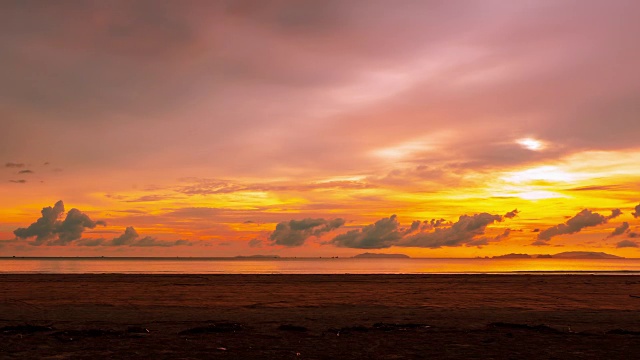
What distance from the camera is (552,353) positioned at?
1526 centimetres

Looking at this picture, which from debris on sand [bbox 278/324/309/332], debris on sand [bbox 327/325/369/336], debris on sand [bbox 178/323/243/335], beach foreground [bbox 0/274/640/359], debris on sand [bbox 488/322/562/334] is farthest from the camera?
debris on sand [bbox 278/324/309/332]

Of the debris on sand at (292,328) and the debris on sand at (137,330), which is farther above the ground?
the debris on sand at (292,328)

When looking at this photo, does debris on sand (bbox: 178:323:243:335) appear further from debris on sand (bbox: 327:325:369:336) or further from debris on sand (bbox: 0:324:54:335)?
debris on sand (bbox: 0:324:54:335)

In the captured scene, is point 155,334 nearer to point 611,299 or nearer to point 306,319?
point 306,319

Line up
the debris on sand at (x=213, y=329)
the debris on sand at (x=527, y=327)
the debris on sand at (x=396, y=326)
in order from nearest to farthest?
the debris on sand at (x=213, y=329) < the debris on sand at (x=527, y=327) < the debris on sand at (x=396, y=326)

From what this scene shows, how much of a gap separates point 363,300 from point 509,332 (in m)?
13.8

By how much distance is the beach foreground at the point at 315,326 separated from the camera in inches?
607

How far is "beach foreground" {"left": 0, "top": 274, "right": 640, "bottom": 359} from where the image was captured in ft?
50.6

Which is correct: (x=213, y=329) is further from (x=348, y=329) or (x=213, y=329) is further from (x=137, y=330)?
(x=348, y=329)

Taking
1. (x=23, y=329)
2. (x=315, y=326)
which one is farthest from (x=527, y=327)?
(x=23, y=329)

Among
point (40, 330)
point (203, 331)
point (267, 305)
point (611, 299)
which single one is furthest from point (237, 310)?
point (611, 299)

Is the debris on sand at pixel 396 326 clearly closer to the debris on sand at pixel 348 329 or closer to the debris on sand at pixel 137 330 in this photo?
the debris on sand at pixel 348 329

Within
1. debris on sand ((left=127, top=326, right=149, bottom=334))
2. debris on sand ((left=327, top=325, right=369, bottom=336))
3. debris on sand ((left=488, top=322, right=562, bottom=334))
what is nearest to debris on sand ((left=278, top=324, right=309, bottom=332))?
debris on sand ((left=327, top=325, right=369, bottom=336))

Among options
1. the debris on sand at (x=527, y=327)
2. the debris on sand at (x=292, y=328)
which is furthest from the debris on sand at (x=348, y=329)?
the debris on sand at (x=527, y=327)
